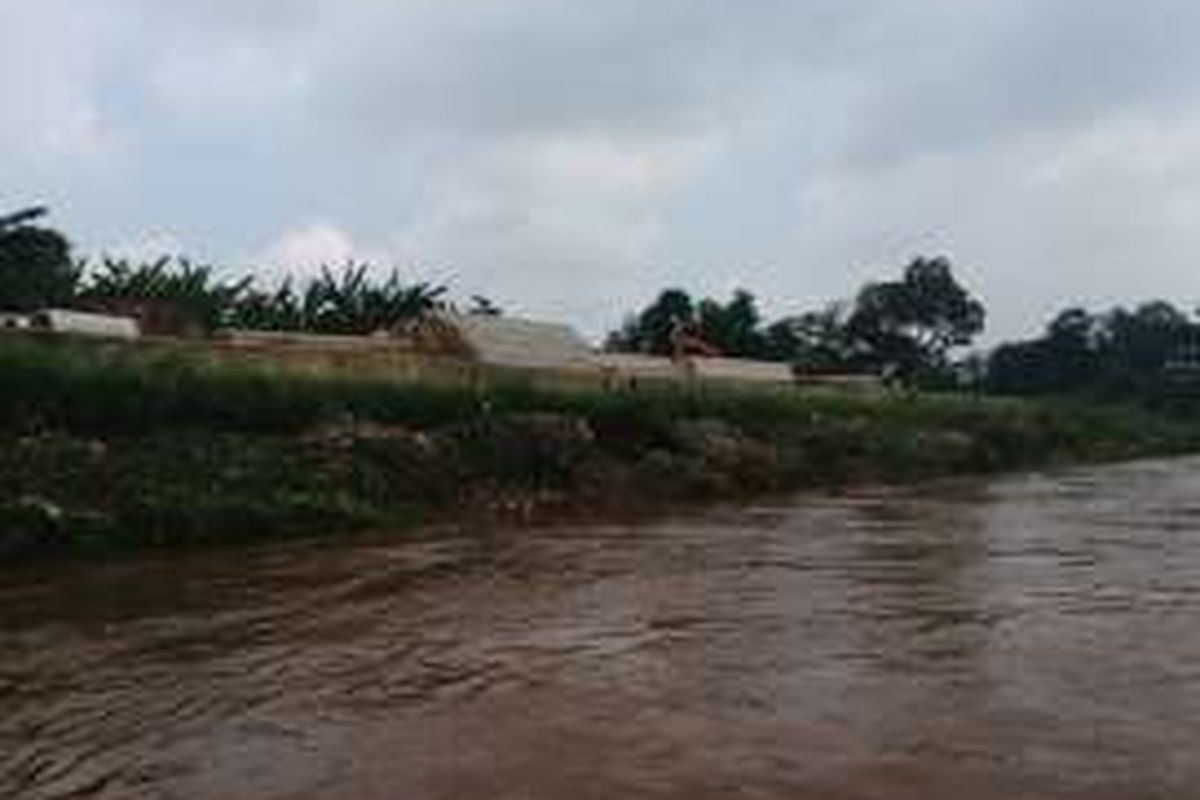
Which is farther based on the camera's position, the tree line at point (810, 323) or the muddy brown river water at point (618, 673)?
the tree line at point (810, 323)

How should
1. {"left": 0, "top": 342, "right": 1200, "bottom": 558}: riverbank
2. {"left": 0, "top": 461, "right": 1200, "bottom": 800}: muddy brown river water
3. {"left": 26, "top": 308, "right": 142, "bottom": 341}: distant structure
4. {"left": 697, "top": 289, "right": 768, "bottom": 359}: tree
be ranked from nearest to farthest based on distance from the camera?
1. {"left": 0, "top": 461, "right": 1200, "bottom": 800}: muddy brown river water
2. {"left": 0, "top": 342, "right": 1200, "bottom": 558}: riverbank
3. {"left": 26, "top": 308, "right": 142, "bottom": 341}: distant structure
4. {"left": 697, "top": 289, "right": 768, "bottom": 359}: tree

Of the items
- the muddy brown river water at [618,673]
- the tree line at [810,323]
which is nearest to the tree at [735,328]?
the tree line at [810,323]

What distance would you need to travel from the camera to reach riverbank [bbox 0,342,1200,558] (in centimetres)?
2475

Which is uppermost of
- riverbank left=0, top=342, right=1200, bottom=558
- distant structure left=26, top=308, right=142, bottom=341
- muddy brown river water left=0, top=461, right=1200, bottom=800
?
distant structure left=26, top=308, right=142, bottom=341

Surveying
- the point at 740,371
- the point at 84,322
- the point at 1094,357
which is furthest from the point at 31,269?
the point at 1094,357

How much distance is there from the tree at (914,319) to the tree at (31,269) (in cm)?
4393

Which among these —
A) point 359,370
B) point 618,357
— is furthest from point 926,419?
point 359,370

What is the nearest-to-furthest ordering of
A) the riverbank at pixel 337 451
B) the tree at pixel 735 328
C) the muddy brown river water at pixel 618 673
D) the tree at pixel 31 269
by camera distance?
the muddy brown river water at pixel 618 673 → the riverbank at pixel 337 451 → the tree at pixel 31 269 → the tree at pixel 735 328

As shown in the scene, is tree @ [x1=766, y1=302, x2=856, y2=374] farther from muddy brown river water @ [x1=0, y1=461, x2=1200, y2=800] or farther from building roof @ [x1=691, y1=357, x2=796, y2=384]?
muddy brown river water @ [x1=0, y1=461, x2=1200, y2=800]

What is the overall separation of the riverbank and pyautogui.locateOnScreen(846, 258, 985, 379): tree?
43881mm

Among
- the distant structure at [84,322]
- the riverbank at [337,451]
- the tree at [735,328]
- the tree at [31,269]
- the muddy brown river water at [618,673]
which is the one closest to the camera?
the muddy brown river water at [618,673]

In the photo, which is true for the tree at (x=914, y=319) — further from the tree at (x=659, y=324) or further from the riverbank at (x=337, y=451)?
the riverbank at (x=337, y=451)

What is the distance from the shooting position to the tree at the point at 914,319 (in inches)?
3376

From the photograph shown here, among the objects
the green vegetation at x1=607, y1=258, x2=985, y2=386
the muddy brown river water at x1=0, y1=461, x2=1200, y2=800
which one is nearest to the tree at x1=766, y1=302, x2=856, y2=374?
the green vegetation at x1=607, y1=258, x2=985, y2=386
